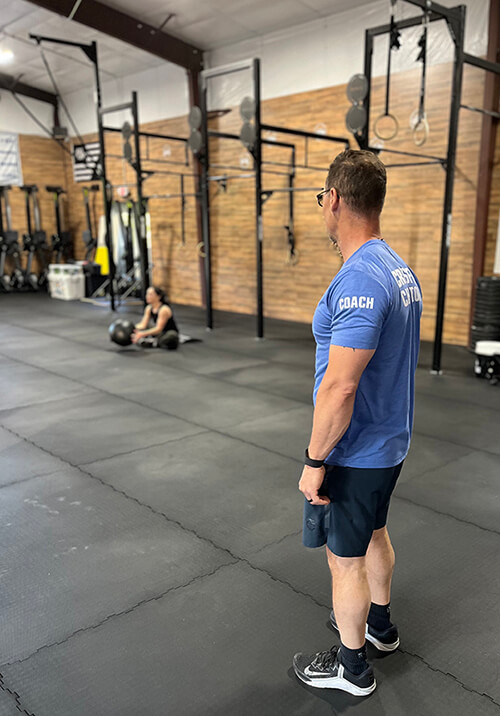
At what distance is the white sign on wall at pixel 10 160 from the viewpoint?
12.3 meters

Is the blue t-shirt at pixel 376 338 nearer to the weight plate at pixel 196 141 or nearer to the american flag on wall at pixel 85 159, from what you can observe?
the weight plate at pixel 196 141

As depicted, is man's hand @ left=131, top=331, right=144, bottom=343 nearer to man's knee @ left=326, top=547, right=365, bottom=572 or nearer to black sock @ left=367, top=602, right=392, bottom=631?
black sock @ left=367, top=602, right=392, bottom=631

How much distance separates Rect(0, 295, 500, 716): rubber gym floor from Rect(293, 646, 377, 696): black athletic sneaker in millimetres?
30

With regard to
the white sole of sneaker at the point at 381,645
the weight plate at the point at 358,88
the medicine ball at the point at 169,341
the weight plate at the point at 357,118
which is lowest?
the white sole of sneaker at the point at 381,645

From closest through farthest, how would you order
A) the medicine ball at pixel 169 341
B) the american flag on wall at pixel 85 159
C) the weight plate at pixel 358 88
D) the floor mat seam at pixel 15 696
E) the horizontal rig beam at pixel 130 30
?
the floor mat seam at pixel 15 696 < the weight plate at pixel 358 88 < the medicine ball at pixel 169 341 < the horizontal rig beam at pixel 130 30 < the american flag on wall at pixel 85 159

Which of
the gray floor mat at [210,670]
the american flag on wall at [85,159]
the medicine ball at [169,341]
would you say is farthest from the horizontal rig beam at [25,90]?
the gray floor mat at [210,670]

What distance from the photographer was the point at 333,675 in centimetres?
168

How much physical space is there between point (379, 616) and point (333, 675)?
241mm

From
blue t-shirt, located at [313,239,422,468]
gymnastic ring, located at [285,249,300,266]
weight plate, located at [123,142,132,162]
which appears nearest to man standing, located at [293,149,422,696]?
blue t-shirt, located at [313,239,422,468]

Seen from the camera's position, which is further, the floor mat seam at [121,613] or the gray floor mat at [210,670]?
the floor mat seam at [121,613]

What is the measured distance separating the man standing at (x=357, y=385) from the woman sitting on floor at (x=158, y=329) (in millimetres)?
4984

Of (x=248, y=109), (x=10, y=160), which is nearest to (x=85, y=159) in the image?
(x=10, y=160)

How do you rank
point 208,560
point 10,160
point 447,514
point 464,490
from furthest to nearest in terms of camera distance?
1. point 10,160
2. point 464,490
3. point 447,514
4. point 208,560

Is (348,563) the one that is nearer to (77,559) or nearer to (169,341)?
Result: (77,559)
